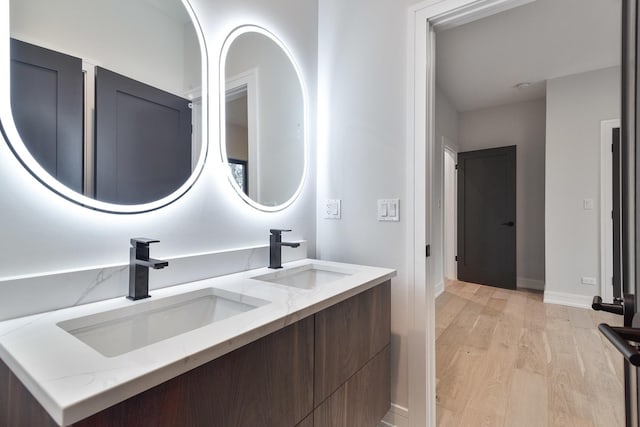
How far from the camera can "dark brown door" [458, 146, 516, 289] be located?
4137 mm

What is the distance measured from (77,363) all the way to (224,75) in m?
1.18

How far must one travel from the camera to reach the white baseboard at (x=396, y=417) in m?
1.50

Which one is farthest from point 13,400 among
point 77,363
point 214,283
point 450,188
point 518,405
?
point 450,188

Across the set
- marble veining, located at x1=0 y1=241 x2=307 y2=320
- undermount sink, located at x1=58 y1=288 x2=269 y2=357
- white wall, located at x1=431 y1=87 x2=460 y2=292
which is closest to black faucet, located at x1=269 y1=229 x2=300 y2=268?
marble veining, located at x1=0 y1=241 x2=307 y2=320

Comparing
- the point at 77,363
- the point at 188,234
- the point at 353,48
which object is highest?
the point at 353,48

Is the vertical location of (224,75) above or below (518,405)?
above

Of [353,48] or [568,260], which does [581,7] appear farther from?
[568,260]

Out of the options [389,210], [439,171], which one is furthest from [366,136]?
[439,171]

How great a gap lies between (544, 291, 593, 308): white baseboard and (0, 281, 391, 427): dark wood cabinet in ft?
10.1

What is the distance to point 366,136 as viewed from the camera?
1.64 m

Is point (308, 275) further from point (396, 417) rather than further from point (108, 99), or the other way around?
point (108, 99)

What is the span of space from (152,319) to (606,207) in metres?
4.13

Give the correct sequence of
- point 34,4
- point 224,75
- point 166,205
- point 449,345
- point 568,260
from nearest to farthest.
Result: point 34,4
point 166,205
point 224,75
point 449,345
point 568,260

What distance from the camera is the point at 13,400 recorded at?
0.61 meters
